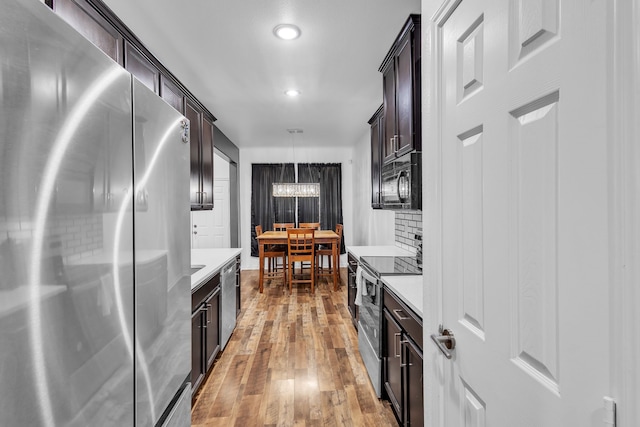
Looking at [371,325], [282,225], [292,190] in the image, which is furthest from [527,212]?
[282,225]

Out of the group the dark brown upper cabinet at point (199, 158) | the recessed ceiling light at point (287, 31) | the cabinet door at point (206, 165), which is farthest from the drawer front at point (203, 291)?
the recessed ceiling light at point (287, 31)

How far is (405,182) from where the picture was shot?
2.28m

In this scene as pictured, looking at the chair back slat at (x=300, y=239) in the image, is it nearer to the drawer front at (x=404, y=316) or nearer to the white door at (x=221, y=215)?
the white door at (x=221, y=215)

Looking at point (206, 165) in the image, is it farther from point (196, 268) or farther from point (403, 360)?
point (403, 360)

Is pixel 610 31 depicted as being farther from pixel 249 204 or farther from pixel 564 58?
pixel 249 204

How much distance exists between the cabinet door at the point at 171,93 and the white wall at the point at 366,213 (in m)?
2.64

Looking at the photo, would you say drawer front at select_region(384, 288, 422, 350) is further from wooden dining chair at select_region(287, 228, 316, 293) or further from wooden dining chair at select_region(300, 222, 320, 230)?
wooden dining chair at select_region(300, 222, 320, 230)

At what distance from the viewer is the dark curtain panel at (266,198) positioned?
6.62m

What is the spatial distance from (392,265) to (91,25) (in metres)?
2.36

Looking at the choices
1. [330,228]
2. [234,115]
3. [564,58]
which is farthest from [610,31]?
[330,228]

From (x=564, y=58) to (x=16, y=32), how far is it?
2.90 ft

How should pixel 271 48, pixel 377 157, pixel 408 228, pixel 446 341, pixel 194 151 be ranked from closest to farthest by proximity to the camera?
pixel 446 341 < pixel 271 48 < pixel 194 151 < pixel 408 228 < pixel 377 157

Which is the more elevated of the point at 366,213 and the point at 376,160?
the point at 376,160

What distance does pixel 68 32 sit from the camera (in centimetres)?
57
